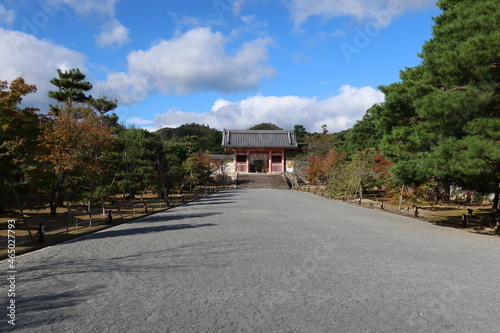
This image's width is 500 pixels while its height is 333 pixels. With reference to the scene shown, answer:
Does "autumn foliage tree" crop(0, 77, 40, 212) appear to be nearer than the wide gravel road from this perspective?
No

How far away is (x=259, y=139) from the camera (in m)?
46.8

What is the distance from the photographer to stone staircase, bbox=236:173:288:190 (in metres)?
40.9

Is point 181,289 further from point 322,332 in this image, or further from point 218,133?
point 218,133

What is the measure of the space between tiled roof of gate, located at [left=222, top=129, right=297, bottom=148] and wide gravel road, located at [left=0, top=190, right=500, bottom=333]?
36.4m

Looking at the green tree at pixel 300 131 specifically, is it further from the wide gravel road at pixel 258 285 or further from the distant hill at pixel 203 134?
the wide gravel road at pixel 258 285

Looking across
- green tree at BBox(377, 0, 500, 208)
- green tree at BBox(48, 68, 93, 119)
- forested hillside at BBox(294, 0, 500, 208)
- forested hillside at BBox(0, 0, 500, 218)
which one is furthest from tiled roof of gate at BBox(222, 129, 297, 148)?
green tree at BBox(377, 0, 500, 208)

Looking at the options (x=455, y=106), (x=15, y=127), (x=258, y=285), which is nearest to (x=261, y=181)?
(x=455, y=106)

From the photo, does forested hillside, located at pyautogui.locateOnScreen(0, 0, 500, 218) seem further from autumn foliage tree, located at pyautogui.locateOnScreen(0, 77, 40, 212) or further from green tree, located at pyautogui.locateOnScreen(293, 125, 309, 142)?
green tree, located at pyautogui.locateOnScreen(293, 125, 309, 142)

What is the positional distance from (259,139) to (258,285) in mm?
42006

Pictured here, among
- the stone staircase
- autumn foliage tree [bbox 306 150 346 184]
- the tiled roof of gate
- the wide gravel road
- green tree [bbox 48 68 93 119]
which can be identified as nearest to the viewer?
the wide gravel road

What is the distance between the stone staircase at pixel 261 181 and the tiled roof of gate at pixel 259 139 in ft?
12.9

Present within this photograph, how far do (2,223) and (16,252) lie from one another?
6689mm

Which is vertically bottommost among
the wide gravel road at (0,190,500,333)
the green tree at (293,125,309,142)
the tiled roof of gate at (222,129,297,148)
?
the wide gravel road at (0,190,500,333)

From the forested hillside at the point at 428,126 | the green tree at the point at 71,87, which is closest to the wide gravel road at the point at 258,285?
the forested hillside at the point at 428,126
